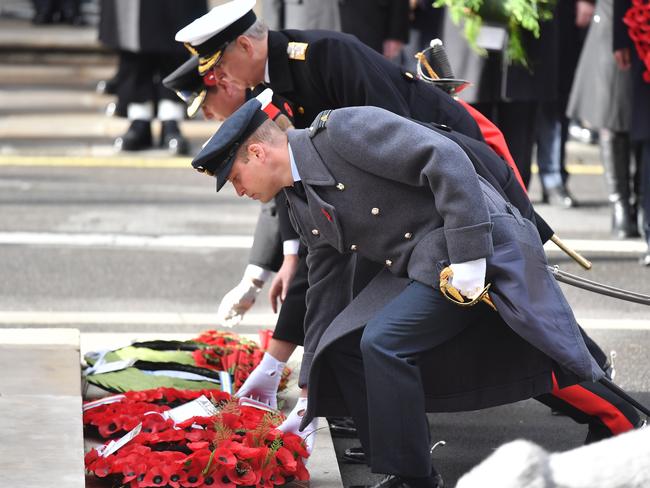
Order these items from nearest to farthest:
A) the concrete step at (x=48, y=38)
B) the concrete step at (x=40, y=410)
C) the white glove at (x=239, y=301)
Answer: the concrete step at (x=40, y=410), the white glove at (x=239, y=301), the concrete step at (x=48, y=38)

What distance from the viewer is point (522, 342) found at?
435 centimetres

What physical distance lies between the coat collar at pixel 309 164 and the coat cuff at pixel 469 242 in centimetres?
40

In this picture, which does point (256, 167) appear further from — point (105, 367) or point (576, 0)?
point (576, 0)

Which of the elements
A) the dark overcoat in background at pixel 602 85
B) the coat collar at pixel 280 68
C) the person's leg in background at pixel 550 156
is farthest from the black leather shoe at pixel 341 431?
the person's leg in background at pixel 550 156

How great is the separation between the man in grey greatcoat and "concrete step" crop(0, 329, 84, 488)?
0.73 meters

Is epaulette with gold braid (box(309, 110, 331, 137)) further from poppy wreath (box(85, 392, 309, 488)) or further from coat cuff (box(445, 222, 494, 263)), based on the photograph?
poppy wreath (box(85, 392, 309, 488))

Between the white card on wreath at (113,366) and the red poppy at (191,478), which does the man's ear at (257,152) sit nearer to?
the red poppy at (191,478)

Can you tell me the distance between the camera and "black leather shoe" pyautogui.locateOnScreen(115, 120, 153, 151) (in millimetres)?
10812

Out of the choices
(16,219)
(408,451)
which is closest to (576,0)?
(16,219)

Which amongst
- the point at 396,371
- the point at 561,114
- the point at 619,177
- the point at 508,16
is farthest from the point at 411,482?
the point at 561,114

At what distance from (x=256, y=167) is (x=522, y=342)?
0.94 m

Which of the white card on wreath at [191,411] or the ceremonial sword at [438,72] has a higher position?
the ceremonial sword at [438,72]

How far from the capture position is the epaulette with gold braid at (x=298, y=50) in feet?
16.0

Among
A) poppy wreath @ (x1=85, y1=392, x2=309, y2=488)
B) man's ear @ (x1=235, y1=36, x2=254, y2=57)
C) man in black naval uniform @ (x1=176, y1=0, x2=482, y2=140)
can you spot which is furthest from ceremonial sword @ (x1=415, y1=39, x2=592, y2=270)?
poppy wreath @ (x1=85, y1=392, x2=309, y2=488)
